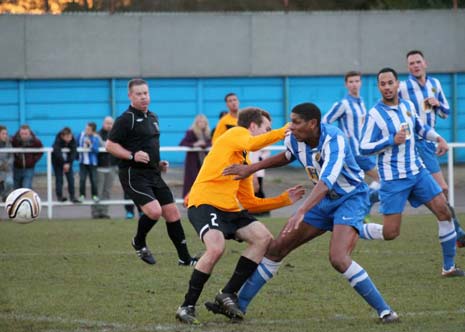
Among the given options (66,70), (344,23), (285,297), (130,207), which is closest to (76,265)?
(285,297)

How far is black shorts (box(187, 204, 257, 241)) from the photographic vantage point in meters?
7.52

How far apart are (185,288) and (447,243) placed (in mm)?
2599

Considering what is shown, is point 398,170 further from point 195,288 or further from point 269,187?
point 269,187

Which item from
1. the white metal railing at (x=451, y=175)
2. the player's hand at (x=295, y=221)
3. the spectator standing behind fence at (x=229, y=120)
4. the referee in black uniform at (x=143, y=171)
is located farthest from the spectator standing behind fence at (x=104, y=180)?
the player's hand at (x=295, y=221)

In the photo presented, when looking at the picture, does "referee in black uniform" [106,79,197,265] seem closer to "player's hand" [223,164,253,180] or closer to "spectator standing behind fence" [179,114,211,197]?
"player's hand" [223,164,253,180]

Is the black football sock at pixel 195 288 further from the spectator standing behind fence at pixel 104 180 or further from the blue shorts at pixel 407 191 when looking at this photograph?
the spectator standing behind fence at pixel 104 180

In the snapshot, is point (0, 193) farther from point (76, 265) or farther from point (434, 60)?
point (434, 60)

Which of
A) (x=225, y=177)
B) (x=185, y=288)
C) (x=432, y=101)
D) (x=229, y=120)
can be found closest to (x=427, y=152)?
(x=432, y=101)

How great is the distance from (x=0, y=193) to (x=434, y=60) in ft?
46.0

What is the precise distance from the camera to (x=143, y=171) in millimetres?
10727

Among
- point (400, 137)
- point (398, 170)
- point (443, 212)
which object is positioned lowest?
point (443, 212)

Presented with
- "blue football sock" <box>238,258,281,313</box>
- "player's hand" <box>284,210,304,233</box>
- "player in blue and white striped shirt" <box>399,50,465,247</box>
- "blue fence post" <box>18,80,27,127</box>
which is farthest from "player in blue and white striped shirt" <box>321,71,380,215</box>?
"blue fence post" <box>18,80,27,127</box>

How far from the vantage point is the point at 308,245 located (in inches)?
488

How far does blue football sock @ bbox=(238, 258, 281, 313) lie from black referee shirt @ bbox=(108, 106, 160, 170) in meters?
3.59
